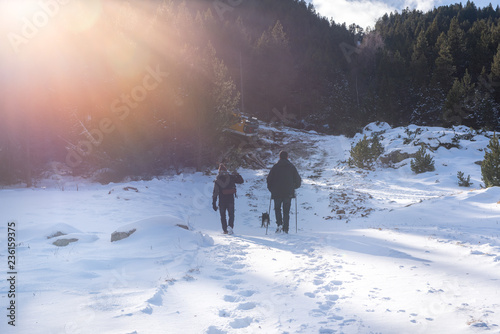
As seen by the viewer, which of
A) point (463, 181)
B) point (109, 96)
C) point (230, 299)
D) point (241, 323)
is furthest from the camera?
point (109, 96)

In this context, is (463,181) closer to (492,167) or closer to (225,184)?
(492,167)

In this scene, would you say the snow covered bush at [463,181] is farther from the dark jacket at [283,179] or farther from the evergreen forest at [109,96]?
the evergreen forest at [109,96]

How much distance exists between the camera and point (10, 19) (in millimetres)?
14945

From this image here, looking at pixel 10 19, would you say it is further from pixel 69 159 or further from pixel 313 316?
pixel 313 316

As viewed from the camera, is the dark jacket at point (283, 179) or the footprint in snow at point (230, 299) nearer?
the footprint in snow at point (230, 299)

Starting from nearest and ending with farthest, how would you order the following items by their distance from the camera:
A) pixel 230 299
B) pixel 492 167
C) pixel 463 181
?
1. pixel 230 299
2. pixel 492 167
3. pixel 463 181

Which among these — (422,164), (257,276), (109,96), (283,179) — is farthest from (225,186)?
(422,164)

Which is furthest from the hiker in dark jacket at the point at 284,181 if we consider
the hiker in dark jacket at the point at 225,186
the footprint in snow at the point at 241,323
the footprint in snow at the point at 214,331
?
the footprint in snow at the point at 214,331

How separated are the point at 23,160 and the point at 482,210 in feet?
69.8

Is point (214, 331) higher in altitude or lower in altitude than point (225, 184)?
lower

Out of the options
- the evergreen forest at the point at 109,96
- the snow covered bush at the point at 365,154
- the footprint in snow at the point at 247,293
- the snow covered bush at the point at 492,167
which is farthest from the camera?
the snow covered bush at the point at 365,154

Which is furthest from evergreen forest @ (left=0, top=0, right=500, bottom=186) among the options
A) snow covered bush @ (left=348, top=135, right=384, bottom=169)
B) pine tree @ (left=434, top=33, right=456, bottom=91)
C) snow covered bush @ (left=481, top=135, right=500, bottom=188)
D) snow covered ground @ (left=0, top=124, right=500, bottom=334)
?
snow covered bush @ (left=481, top=135, right=500, bottom=188)

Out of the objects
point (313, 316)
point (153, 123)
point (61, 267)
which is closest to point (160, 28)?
point (153, 123)

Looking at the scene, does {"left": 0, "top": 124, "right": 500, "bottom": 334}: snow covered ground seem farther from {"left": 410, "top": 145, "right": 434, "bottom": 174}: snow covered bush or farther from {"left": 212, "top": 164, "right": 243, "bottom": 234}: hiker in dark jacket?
{"left": 410, "top": 145, "right": 434, "bottom": 174}: snow covered bush
